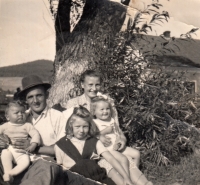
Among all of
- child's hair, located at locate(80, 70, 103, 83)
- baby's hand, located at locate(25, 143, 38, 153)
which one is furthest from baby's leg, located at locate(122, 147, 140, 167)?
baby's hand, located at locate(25, 143, 38, 153)

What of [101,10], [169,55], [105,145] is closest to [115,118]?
[105,145]

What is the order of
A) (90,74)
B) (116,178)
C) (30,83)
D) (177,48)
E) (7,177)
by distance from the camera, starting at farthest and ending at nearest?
(177,48)
(90,74)
(30,83)
(116,178)
(7,177)

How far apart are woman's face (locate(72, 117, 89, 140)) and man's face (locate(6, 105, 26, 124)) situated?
1.29 ft

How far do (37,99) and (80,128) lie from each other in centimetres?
42

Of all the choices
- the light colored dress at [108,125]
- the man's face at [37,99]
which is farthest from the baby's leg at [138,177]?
the man's face at [37,99]

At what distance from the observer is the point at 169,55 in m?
3.27

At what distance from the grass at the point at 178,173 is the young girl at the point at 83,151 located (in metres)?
0.29

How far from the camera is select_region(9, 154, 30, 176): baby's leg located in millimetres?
2850

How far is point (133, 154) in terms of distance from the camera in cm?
312

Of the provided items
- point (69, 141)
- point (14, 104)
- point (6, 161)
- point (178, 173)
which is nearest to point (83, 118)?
point (69, 141)

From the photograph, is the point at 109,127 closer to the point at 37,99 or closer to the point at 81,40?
the point at 37,99

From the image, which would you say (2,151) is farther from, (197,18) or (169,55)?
(197,18)

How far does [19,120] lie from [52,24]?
0.82 m

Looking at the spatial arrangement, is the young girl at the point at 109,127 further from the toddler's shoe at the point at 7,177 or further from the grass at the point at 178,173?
the toddler's shoe at the point at 7,177
